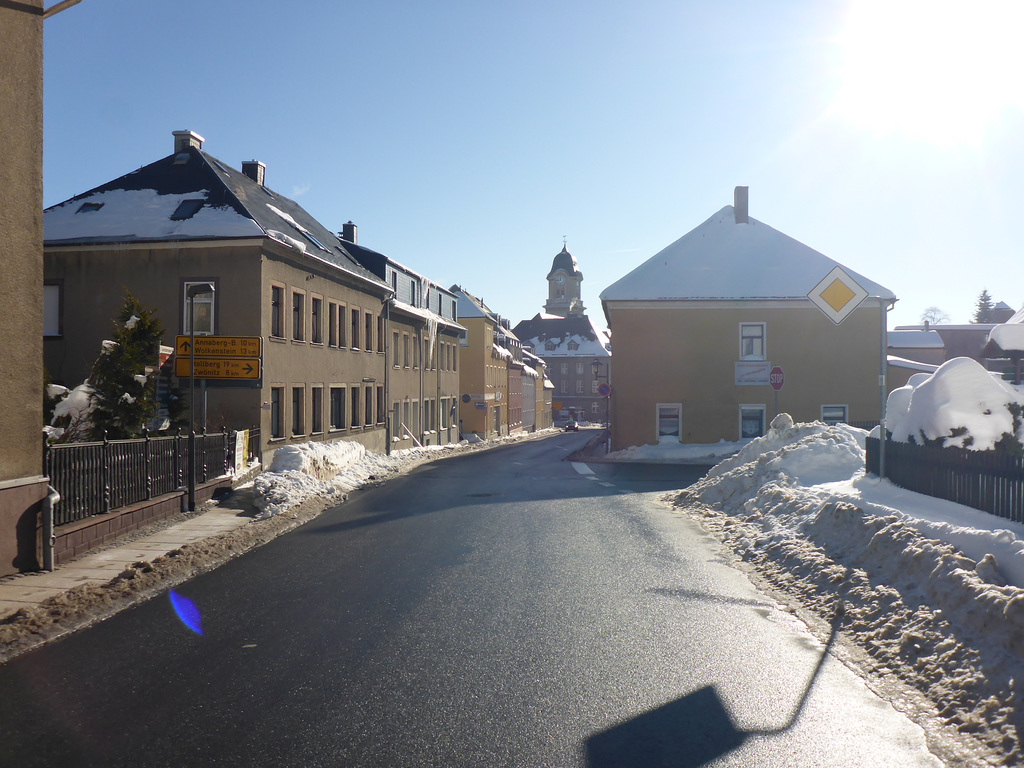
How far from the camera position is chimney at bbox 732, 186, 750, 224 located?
39469 mm

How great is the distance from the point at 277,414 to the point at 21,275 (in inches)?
594

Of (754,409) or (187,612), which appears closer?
(187,612)

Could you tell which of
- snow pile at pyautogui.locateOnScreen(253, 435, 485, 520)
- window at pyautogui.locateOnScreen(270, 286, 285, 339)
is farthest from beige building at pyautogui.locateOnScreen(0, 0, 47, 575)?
window at pyautogui.locateOnScreen(270, 286, 285, 339)

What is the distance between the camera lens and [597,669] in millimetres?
6016

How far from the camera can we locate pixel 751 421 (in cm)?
3456

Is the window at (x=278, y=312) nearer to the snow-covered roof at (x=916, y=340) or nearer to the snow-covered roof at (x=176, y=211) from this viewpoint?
the snow-covered roof at (x=176, y=211)

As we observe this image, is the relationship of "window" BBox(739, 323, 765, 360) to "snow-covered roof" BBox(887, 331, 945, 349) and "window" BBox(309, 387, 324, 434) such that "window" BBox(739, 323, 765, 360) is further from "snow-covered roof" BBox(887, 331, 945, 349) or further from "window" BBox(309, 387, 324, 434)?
"snow-covered roof" BBox(887, 331, 945, 349)

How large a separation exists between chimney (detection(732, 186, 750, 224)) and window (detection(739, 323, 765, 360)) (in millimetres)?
7288

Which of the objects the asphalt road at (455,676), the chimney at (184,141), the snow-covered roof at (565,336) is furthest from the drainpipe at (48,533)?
the snow-covered roof at (565,336)

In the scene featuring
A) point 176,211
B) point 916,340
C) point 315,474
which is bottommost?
point 315,474

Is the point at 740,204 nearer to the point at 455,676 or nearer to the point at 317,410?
the point at 317,410

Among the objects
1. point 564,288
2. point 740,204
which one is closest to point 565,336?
point 564,288

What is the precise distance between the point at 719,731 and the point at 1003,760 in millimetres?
1479

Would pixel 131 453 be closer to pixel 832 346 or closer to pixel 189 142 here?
pixel 189 142
